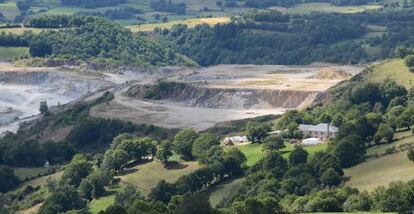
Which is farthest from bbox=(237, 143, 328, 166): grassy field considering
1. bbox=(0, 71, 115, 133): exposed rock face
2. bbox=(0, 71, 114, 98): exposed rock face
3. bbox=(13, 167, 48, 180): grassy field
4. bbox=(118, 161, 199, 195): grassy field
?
bbox=(0, 71, 114, 98): exposed rock face

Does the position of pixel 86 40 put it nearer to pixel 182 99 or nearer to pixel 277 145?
pixel 182 99

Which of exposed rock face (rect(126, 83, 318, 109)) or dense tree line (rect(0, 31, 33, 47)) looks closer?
exposed rock face (rect(126, 83, 318, 109))

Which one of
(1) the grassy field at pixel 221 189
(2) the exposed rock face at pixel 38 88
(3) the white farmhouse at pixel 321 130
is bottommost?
(2) the exposed rock face at pixel 38 88

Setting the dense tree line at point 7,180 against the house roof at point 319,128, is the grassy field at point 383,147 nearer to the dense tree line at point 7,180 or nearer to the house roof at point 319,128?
the house roof at point 319,128

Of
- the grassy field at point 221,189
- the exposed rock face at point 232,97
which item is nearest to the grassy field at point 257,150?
the grassy field at point 221,189

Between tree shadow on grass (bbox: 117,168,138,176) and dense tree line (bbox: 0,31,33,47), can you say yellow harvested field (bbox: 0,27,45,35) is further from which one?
tree shadow on grass (bbox: 117,168,138,176)

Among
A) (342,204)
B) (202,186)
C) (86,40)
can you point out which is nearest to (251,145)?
(202,186)
